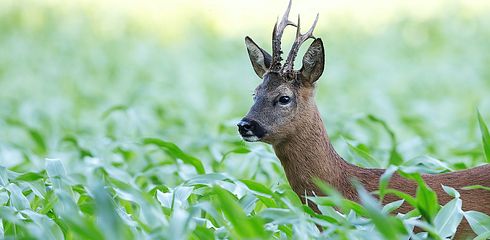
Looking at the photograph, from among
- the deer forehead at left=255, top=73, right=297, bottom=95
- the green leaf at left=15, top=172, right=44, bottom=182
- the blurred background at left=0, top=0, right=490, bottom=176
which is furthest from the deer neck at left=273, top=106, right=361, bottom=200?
the green leaf at left=15, top=172, right=44, bottom=182

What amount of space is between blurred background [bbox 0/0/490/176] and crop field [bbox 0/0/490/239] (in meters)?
0.02

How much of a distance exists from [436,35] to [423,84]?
8.46 ft

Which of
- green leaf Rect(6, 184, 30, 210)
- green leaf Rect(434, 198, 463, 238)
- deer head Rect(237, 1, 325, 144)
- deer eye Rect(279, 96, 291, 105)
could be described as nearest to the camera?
green leaf Rect(434, 198, 463, 238)

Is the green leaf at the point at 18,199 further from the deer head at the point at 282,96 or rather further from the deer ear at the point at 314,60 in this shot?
the deer ear at the point at 314,60

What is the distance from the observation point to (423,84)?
989 centimetres

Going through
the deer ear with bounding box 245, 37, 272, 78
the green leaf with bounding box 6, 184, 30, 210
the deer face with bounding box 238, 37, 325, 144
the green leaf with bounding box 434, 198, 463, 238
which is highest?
the deer ear with bounding box 245, 37, 272, 78

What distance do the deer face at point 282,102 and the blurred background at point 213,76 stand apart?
28.2 inches

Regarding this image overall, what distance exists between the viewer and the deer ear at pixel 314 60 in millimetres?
4637

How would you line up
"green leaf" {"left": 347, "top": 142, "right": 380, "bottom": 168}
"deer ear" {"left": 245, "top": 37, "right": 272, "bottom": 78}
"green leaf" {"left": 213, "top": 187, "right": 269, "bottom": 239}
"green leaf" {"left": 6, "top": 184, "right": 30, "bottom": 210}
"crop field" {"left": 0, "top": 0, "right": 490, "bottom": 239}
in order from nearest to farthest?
"green leaf" {"left": 213, "top": 187, "right": 269, "bottom": 239} → "crop field" {"left": 0, "top": 0, "right": 490, "bottom": 239} → "green leaf" {"left": 6, "top": 184, "right": 30, "bottom": 210} → "deer ear" {"left": 245, "top": 37, "right": 272, "bottom": 78} → "green leaf" {"left": 347, "top": 142, "right": 380, "bottom": 168}

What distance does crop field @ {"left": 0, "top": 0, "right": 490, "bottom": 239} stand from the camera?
147 inches

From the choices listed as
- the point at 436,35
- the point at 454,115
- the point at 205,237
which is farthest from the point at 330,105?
the point at 205,237

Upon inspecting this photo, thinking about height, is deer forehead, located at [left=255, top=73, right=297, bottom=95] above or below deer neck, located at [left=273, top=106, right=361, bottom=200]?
above

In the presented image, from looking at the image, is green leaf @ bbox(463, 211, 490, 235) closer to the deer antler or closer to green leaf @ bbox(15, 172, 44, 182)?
the deer antler

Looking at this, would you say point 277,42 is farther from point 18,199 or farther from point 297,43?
point 18,199
